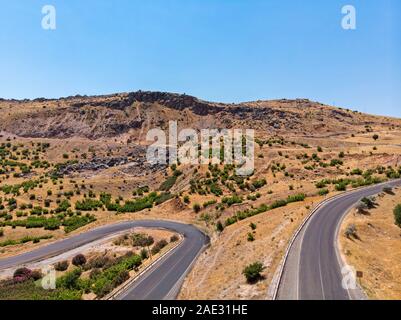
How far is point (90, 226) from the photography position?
192ft

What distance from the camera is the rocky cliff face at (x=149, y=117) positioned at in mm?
123438

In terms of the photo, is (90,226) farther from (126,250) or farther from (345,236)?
(345,236)

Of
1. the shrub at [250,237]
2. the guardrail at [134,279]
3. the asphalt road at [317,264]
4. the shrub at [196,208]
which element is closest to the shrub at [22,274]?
the guardrail at [134,279]

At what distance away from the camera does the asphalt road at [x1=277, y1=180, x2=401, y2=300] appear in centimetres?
2358

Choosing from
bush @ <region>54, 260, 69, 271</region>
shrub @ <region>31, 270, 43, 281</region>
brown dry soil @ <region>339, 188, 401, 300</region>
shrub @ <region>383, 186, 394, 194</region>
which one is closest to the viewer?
brown dry soil @ <region>339, 188, 401, 300</region>

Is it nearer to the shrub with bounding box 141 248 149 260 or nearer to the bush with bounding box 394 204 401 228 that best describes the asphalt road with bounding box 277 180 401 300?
the bush with bounding box 394 204 401 228

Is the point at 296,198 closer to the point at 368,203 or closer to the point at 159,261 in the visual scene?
the point at 368,203

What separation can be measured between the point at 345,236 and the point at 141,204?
1725 inches

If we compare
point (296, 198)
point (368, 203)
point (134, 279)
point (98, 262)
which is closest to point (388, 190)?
point (368, 203)

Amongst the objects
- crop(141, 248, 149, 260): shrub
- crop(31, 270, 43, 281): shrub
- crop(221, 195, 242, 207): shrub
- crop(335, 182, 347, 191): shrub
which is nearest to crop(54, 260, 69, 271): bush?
crop(31, 270, 43, 281): shrub

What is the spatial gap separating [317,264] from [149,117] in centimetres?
10351

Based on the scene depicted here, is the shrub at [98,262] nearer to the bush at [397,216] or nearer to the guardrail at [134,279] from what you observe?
the guardrail at [134,279]

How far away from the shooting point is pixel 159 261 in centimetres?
3975

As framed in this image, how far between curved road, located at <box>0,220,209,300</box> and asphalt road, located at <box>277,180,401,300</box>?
381 inches
